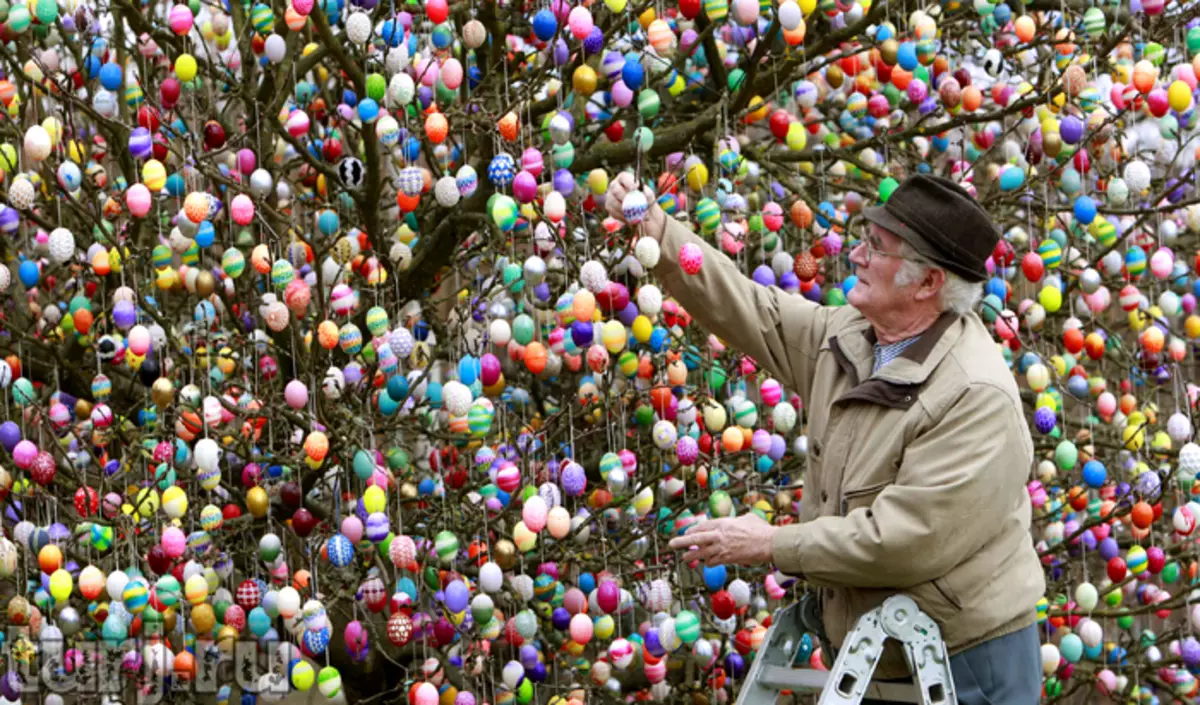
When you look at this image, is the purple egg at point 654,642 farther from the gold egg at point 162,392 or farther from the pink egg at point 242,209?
the pink egg at point 242,209

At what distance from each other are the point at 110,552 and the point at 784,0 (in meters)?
2.11

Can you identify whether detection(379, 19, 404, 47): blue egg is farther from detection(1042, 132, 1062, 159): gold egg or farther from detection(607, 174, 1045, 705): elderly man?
detection(1042, 132, 1062, 159): gold egg

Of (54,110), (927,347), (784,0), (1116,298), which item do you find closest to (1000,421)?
(927,347)

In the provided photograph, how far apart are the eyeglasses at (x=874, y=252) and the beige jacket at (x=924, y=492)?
14 cm

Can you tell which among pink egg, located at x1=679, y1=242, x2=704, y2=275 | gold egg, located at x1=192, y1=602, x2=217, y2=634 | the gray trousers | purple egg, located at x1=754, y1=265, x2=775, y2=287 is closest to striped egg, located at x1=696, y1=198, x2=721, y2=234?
purple egg, located at x1=754, y1=265, x2=775, y2=287

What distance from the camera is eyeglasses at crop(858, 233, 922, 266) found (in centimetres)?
281

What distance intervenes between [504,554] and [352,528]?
0.43 m

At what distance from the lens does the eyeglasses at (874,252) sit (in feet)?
9.21

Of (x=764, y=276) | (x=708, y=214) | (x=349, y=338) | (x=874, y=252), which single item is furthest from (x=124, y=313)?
(x=874, y=252)

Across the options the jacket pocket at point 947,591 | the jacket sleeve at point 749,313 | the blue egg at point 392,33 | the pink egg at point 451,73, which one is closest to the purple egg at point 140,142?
the blue egg at point 392,33

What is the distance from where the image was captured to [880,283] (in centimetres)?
282

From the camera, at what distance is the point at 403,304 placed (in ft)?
13.6

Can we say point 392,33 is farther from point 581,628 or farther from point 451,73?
point 581,628

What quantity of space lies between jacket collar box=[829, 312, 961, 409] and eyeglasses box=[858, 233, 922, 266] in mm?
134
